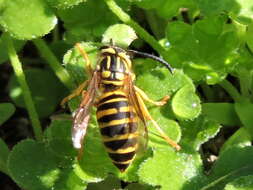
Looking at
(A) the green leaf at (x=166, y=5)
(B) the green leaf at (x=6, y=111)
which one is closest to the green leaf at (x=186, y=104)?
(A) the green leaf at (x=166, y=5)

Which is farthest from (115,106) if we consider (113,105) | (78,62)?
(78,62)

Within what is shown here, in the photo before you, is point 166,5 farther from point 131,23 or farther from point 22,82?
point 22,82

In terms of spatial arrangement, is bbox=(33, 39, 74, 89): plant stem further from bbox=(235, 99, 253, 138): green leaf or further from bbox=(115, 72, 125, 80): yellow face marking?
bbox=(235, 99, 253, 138): green leaf

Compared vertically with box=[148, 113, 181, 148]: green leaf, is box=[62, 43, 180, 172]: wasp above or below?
above

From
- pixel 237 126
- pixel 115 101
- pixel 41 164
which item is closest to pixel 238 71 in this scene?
pixel 237 126

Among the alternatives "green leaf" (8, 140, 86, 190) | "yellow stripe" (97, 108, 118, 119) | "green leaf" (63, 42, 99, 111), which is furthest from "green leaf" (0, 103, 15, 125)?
"yellow stripe" (97, 108, 118, 119)
